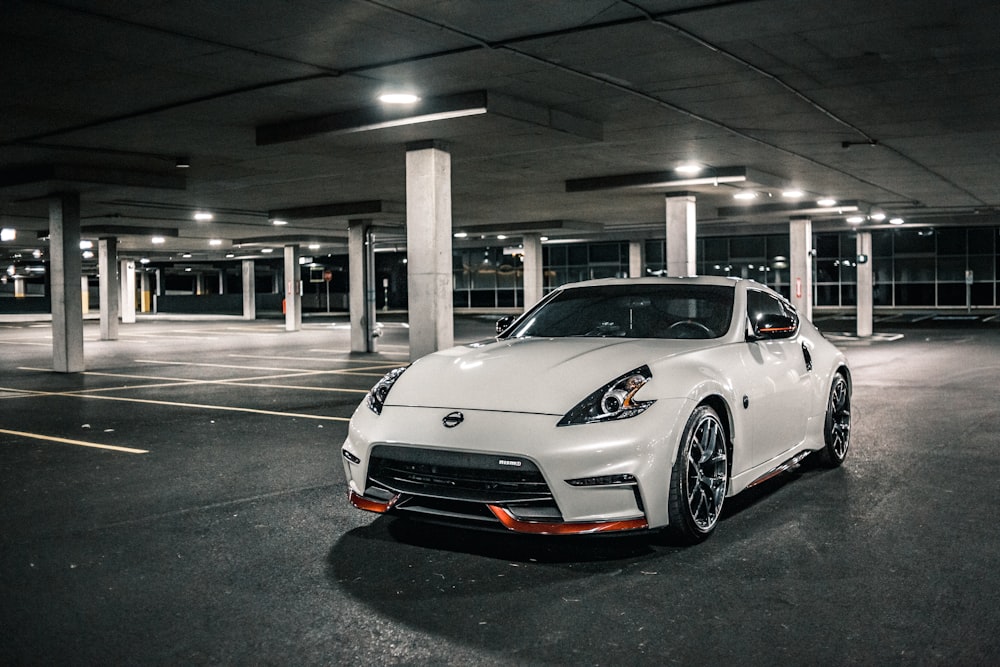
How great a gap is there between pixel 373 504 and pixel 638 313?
7.61ft

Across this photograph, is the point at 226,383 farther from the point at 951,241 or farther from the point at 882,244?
the point at 882,244

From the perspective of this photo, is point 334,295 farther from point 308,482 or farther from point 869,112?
point 308,482

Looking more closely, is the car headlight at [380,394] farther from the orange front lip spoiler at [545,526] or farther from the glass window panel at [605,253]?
the glass window panel at [605,253]

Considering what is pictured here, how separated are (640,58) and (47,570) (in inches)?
306

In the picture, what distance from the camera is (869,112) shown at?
13.4 metres

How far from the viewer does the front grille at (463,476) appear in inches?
175

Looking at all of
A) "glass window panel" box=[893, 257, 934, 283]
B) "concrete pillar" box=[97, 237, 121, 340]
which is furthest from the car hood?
"glass window panel" box=[893, 257, 934, 283]

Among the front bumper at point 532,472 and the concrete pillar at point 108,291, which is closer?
the front bumper at point 532,472

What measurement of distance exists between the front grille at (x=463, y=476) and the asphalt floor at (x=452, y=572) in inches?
15.6

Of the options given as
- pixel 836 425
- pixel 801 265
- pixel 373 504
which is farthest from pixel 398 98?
pixel 801 265

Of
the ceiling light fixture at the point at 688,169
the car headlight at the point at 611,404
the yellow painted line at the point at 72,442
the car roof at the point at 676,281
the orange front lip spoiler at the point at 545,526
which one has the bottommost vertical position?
the yellow painted line at the point at 72,442

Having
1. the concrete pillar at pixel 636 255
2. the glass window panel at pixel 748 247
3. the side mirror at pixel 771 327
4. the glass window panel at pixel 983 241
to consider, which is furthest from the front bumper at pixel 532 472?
the glass window panel at pixel 748 247

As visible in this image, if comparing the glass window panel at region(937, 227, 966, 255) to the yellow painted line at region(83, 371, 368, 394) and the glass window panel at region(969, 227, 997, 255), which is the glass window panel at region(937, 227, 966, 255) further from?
the yellow painted line at region(83, 371, 368, 394)

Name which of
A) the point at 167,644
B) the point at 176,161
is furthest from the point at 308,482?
the point at 176,161
